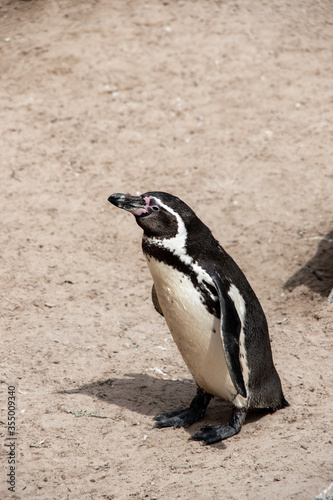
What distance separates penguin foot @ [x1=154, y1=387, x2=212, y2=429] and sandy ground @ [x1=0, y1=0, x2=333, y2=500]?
8cm

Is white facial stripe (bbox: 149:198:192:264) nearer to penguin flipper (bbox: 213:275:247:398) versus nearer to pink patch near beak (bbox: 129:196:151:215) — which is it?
pink patch near beak (bbox: 129:196:151:215)

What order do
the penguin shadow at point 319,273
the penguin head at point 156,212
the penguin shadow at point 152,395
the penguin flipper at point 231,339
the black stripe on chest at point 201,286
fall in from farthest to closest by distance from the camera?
the penguin shadow at point 319,273
the penguin shadow at point 152,395
the penguin head at point 156,212
the black stripe on chest at point 201,286
the penguin flipper at point 231,339

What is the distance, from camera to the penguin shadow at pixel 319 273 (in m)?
5.94

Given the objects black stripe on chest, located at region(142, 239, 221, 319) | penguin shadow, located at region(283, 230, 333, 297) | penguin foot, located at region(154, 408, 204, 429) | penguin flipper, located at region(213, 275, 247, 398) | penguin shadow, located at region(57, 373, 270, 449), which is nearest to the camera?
penguin flipper, located at region(213, 275, 247, 398)

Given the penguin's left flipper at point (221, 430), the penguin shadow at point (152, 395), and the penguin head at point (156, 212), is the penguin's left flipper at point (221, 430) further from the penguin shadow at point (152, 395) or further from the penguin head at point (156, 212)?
the penguin head at point (156, 212)

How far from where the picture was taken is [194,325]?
11.9 feet

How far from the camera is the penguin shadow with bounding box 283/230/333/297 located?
5.94 meters

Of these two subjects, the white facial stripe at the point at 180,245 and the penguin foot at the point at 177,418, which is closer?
the white facial stripe at the point at 180,245

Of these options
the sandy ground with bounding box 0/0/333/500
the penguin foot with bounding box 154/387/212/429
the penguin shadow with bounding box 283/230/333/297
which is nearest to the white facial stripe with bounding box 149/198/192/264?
the penguin foot with bounding box 154/387/212/429

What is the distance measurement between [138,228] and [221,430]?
11.7 ft

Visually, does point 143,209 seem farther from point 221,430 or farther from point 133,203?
point 221,430

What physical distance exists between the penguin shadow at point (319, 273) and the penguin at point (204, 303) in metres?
2.25

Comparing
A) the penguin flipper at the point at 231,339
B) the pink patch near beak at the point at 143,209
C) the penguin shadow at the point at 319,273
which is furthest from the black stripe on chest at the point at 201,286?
the penguin shadow at the point at 319,273

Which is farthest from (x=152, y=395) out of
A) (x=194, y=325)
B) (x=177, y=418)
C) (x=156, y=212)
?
(x=156, y=212)
